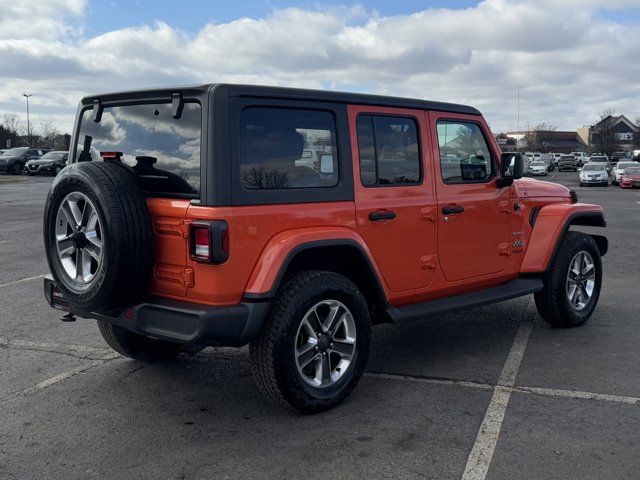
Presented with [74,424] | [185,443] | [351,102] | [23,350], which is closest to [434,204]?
[351,102]

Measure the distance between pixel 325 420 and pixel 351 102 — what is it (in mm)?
1984

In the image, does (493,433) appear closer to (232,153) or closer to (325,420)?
(325,420)

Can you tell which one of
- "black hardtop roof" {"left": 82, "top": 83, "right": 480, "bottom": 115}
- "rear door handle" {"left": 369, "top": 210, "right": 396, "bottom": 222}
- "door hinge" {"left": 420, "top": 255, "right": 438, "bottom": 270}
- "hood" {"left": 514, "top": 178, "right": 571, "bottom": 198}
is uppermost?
"black hardtop roof" {"left": 82, "top": 83, "right": 480, "bottom": 115}

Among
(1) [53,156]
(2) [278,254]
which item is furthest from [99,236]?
(1) [53,156]

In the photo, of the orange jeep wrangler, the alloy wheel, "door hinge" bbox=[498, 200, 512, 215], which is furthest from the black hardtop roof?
the alloy wheel

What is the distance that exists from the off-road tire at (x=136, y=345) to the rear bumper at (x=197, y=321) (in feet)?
3.20

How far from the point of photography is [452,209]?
16.1ft

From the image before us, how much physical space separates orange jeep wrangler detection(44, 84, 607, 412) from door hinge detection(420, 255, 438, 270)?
0.01 metres

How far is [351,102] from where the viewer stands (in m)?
4.36

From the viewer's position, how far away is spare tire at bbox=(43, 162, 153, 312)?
12.0 ft

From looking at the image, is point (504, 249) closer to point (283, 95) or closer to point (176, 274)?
point (283, 95)

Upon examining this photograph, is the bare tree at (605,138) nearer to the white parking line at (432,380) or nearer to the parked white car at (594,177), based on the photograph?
the parked white car at (594,177)

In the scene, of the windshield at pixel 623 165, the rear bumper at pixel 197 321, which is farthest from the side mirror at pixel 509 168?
the windshield at pixel 623 165

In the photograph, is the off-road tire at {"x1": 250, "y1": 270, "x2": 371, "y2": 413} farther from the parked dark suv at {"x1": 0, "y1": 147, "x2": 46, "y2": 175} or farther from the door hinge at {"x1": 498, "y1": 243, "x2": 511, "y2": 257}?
the parked dark suv at {"x1": 0, "y1": 147, "x2": 46, "y2": 175}
